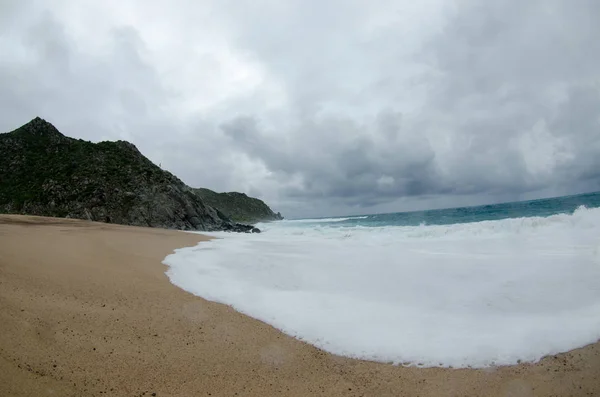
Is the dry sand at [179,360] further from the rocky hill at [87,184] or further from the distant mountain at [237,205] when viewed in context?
the distant mountain at [237,205]

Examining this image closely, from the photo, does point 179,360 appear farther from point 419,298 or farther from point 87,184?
point 87,184

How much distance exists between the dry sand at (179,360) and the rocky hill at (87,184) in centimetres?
3071

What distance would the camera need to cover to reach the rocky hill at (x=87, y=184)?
30.9m

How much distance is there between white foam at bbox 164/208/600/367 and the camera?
13.6ft

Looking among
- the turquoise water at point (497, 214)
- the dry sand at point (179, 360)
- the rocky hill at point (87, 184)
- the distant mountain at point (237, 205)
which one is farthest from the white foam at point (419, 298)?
the distant mountain at point (237, 205)

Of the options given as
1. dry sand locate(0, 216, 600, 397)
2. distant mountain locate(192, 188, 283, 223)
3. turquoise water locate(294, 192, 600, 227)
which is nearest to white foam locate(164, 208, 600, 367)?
dry sand locate(0, 216, 600, 397)

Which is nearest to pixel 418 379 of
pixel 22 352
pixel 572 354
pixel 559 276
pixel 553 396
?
pixel 553 396

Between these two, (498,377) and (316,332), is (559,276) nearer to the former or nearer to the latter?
(498,377)

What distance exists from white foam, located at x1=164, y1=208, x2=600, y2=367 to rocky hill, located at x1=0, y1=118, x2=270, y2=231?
26635 mm

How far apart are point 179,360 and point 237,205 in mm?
99155

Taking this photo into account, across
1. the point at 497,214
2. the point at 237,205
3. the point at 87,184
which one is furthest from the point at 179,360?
the point at 237,205

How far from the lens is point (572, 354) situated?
3996mm

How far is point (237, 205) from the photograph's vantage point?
100875 millimetres

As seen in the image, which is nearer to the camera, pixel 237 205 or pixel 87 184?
pixel 87 184
